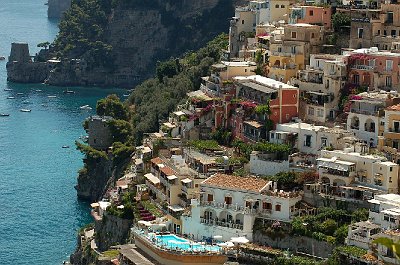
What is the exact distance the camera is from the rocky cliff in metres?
119

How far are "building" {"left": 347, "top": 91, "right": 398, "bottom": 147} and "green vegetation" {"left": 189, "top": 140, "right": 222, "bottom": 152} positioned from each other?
19.3 ft

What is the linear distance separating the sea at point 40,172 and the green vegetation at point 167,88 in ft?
17.8

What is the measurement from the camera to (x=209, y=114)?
50594 mm

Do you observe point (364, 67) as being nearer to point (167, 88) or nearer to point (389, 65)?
point (389, 65)

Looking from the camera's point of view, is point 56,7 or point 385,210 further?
point 56,7

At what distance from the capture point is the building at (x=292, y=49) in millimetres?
49250

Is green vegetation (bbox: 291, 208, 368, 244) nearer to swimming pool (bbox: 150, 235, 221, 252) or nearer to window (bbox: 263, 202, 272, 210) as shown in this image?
window (bbox: 263, 202, 272, 210)

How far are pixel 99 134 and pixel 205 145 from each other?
21.8 metres

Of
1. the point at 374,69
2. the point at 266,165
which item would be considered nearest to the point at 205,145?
the point at 266,165

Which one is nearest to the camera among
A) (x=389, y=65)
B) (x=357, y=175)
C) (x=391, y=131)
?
(x=357, y=175)

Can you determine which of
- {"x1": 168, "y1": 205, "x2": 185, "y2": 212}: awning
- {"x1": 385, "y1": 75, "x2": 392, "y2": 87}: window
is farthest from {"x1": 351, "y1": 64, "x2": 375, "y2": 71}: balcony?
{"x1": 168, "y1": 205, "x2": 185, "y2": 212}: awning

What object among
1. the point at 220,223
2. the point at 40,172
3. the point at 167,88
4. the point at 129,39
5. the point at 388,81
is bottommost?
the point at 40,172

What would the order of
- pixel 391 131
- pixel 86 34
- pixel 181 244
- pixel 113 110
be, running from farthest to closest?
pixel 86 34
pixel 113 110
pixel 391 131
pixel 181 244

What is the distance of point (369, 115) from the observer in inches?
1676
